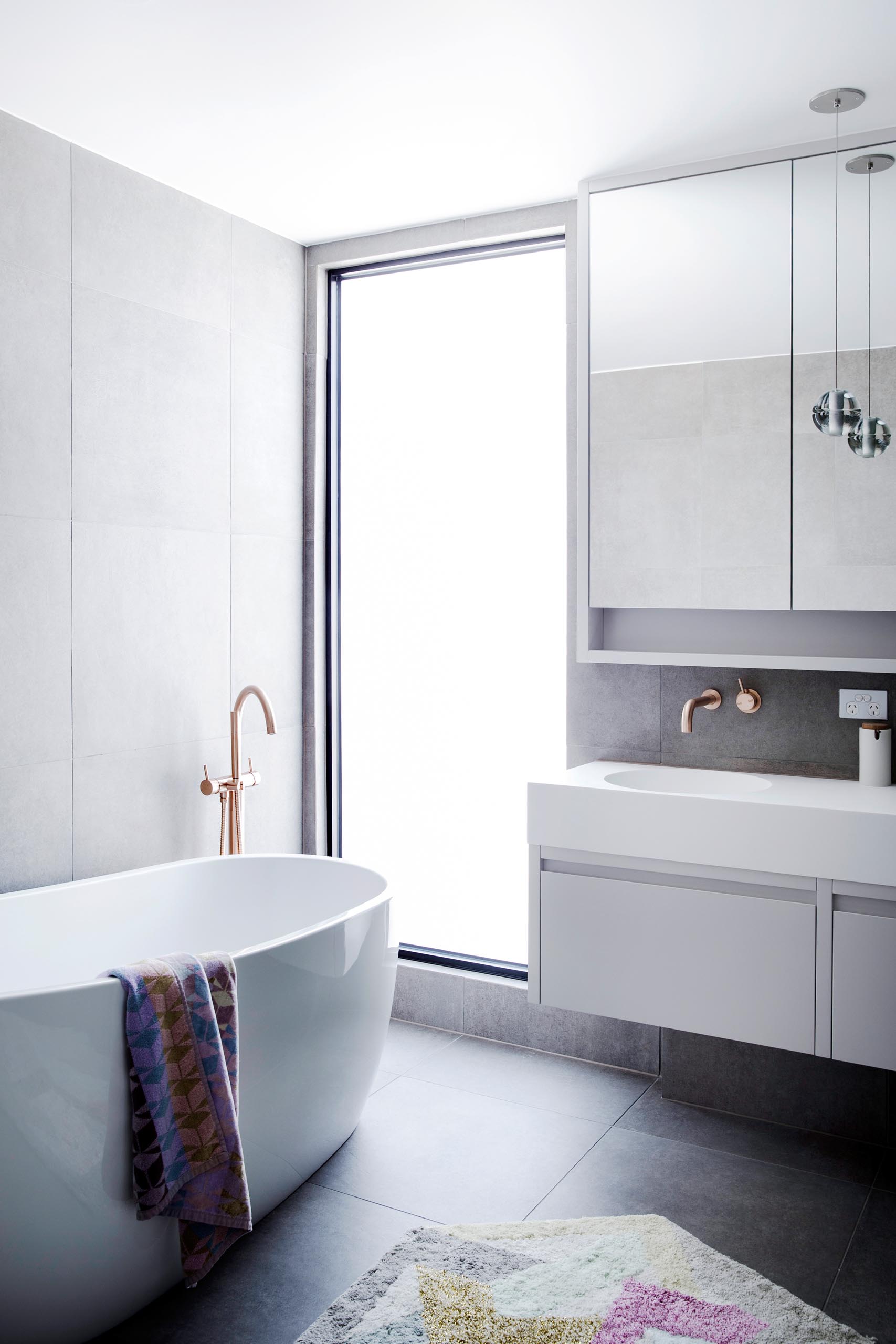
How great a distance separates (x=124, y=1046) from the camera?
197 cm

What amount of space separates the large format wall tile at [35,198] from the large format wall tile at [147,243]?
0.03m

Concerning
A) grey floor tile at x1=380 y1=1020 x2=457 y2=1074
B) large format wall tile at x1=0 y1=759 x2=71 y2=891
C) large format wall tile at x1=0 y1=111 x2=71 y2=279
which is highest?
large format wall tile at x1=0 y1=111 x2=71 y2=279

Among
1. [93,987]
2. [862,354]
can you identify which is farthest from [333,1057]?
[862,354]

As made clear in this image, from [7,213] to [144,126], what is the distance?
41 centimetres

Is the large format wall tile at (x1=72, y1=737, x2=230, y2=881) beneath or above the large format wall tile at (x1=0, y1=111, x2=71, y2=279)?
beneath

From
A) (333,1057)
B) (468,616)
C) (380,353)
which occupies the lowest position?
(333,1057)

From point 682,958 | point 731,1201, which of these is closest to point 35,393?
point 682,958

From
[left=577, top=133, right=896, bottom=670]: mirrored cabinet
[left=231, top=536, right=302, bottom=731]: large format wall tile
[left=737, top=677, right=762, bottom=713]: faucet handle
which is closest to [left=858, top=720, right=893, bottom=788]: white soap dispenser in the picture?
[left=577, top=133, right=896, bottom=670]: mirrored cabinet

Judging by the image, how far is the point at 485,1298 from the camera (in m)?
2.13

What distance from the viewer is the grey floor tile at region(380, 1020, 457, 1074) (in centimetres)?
328

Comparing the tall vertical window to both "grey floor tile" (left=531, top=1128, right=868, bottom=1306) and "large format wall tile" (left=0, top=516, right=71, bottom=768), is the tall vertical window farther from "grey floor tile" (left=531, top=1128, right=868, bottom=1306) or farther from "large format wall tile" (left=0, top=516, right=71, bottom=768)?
"large format wall tile" (left=0, top=516, right=71, bottom=768)

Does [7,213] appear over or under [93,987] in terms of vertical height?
over

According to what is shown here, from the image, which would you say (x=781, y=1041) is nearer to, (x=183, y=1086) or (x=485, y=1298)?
(x=485, y=1298)

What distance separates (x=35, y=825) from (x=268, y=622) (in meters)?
1.13
